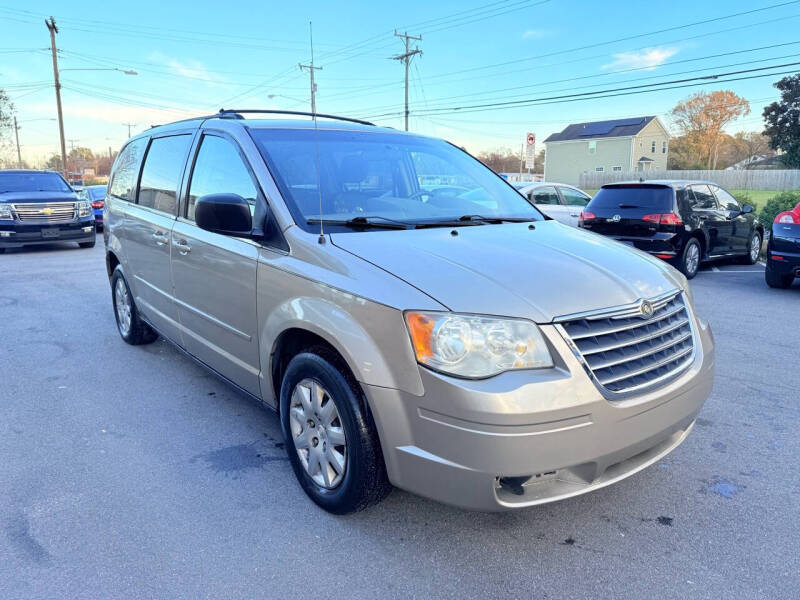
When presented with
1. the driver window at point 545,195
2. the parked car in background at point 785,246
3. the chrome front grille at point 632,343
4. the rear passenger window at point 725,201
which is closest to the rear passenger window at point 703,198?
the rear passenger window at point 725,201

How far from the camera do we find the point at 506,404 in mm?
2127

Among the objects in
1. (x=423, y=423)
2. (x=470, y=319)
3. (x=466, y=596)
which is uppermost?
(x=470, y=319)

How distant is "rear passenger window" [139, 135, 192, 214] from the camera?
4.12m

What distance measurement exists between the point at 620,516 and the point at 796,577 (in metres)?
0.70

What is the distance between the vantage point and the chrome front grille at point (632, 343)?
2328mm

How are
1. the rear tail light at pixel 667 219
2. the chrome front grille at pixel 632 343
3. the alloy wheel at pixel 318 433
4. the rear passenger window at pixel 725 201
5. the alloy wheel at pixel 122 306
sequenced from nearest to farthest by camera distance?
the chrome front grille at pixel 632 343, the alloy wheel at pixel 318 433, the alloy wheel at pixel 122 306, the rear tail light at pixel 667 219, the rear passenger window at pixel 725 201

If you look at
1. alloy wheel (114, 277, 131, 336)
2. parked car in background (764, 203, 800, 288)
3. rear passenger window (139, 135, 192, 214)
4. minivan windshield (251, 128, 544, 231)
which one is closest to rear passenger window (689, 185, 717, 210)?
parked car in background (764, 203, 800, 288)

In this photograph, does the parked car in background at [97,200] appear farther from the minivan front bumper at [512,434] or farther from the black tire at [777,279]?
the minivan front bumper at [512,434]

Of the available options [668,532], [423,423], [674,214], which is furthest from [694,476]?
[674,214]

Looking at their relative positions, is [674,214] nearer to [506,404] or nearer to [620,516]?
[620,516]

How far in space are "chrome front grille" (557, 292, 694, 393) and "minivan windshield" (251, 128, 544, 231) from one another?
3.70ft

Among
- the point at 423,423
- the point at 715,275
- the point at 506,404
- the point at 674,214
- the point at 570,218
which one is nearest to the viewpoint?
the point at 506,404

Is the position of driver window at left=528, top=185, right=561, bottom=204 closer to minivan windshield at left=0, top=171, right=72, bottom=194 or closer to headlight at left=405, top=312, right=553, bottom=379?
minivan windshield at left=0, top=171, right=72, bottom=194

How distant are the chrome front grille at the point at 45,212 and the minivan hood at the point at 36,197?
92 mm
